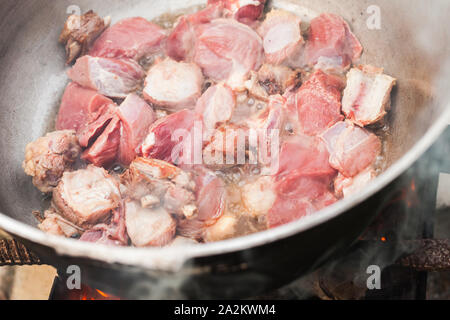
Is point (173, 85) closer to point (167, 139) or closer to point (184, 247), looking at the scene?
point (167, 139)

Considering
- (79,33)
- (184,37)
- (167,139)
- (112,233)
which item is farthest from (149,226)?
(79,33)

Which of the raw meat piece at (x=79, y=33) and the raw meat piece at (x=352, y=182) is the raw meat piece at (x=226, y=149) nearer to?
the raw meat piece at (x=352, y=182)

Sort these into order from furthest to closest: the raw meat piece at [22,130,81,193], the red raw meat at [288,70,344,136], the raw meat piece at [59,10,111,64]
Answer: the raw meat piece at [59,10,111,64]
the red raw meat at [288,70,344,136]
the raw meat piece at [22,130,81,193]

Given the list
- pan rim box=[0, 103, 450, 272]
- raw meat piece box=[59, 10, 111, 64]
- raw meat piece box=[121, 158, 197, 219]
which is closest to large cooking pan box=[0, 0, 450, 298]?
pan rim box=[0, 103, 450, 272]

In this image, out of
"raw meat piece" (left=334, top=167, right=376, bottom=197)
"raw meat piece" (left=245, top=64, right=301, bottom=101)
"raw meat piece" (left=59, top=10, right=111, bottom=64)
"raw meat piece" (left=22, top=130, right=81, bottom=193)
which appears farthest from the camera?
"raw meat piece" (left=59, top=10, right=111, bottom=64)

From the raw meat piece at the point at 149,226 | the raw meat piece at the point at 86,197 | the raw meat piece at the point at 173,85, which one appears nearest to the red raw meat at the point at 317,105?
the raw meat piece at the point at 173,85

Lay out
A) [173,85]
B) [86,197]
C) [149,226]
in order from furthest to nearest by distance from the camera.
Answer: [173,85], [86,197], [149,226]

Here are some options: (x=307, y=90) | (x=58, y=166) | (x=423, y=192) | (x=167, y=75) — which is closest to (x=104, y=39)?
(x=167, y=75)

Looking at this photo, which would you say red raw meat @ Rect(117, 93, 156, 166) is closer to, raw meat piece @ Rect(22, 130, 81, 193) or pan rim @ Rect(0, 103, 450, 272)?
raw meat piece @ Rect(22, 130, 81, 193)
